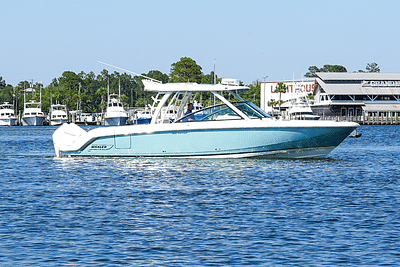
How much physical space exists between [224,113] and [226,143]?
107 centimetres

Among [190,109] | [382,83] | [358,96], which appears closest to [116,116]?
[358,96]

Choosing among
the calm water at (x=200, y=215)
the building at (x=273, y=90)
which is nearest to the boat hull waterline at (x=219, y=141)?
the calm water at (x=200, y=215)

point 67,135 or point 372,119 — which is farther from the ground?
point 372,119

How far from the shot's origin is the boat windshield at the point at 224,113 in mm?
25312

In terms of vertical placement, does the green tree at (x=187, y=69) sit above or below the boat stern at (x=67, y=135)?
above

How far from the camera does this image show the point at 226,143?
25.2 metres

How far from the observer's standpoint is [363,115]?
132 m

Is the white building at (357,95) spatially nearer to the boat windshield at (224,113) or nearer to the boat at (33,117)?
the boat at (33,117)

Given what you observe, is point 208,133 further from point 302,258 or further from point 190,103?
point 302,258

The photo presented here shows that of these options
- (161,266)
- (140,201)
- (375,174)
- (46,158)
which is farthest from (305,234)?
(46,158)

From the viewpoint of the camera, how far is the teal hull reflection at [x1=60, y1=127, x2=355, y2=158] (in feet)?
82.5

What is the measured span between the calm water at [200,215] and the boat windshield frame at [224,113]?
62.4 inches

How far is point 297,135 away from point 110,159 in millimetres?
7017

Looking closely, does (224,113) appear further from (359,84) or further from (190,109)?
(359,84)
